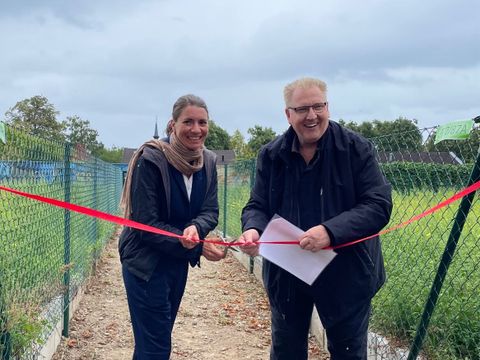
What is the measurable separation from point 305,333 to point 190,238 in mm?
804

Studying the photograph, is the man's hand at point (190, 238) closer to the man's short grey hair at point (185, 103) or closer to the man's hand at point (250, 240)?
the man's hand at point (250, 240)

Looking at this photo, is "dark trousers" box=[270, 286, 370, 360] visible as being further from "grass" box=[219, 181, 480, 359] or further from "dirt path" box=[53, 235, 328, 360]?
"dirt path" box=[53, 235, 328, 360]

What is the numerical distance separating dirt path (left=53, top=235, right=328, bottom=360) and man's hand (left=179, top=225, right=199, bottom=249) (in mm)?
2188

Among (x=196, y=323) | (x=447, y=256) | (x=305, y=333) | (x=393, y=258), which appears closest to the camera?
(x=447, y=256)

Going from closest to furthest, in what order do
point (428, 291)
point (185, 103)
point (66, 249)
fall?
point (185, 103)
point (428, 291)
point (66, 249)

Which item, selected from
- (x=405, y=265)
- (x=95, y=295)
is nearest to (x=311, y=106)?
(x=405, y=265)

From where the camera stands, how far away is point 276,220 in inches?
109

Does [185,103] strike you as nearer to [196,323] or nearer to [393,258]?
[393,258]

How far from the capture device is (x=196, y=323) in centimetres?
601

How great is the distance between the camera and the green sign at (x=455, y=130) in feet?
8.52

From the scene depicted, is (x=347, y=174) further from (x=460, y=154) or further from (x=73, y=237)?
(x=73, y=237)

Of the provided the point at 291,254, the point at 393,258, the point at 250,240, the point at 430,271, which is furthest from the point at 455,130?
the point at 393,258

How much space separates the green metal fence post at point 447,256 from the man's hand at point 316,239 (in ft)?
2.32

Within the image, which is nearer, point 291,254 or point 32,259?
point 291,254
